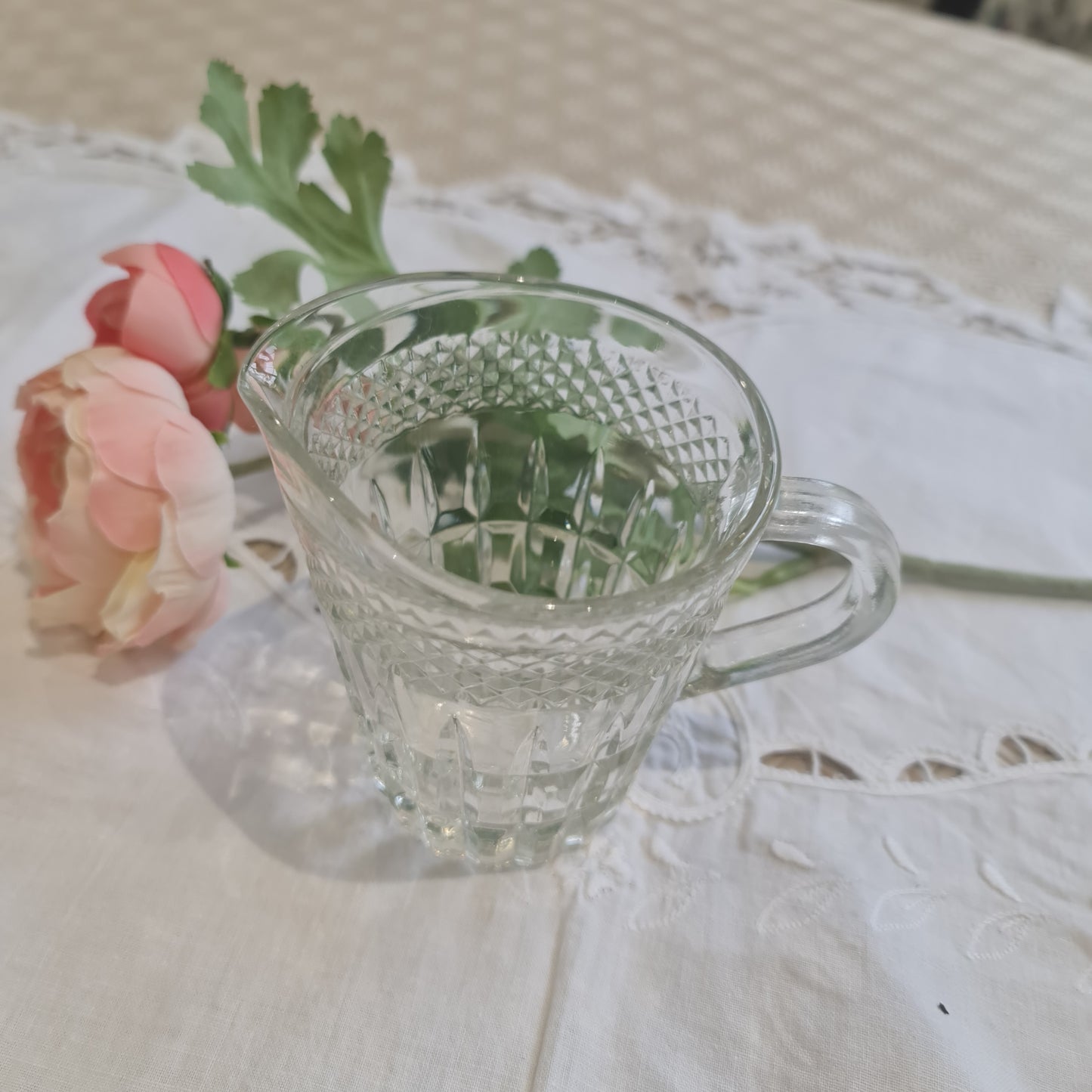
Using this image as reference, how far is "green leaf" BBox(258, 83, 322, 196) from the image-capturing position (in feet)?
1.18

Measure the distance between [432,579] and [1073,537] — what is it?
36 cm

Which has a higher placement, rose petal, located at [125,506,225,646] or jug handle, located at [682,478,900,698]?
jug handle, located at [682,478,900,698]

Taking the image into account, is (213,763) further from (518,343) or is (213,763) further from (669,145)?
(669,145)

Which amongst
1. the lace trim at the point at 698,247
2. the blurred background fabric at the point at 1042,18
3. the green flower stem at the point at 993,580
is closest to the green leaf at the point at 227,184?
the lace trim at the point at 698,247

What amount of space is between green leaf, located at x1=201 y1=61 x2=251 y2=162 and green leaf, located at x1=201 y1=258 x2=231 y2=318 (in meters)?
0.05

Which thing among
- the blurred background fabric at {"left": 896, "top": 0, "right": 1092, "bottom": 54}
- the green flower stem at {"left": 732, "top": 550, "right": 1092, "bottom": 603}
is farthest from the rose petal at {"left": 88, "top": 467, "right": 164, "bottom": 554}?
the blurred background fabric at {"left": 896, "top": 0, "right": 1092, "bottom": 54}

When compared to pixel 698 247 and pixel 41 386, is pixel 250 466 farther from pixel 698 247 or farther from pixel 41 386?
pixel 698 247

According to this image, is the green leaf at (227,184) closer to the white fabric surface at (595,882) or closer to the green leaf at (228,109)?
the green leaf at (228,109)

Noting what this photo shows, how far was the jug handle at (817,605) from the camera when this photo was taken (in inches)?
11.3

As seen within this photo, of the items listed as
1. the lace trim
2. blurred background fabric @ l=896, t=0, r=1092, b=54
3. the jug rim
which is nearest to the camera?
the jug rim

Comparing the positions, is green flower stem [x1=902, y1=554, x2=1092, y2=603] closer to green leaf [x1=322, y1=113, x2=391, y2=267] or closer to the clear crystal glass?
the clear crystal glass

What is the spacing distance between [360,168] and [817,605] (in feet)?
0.84

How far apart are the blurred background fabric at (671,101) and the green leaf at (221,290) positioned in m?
0.28

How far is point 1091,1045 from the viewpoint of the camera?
284mm
